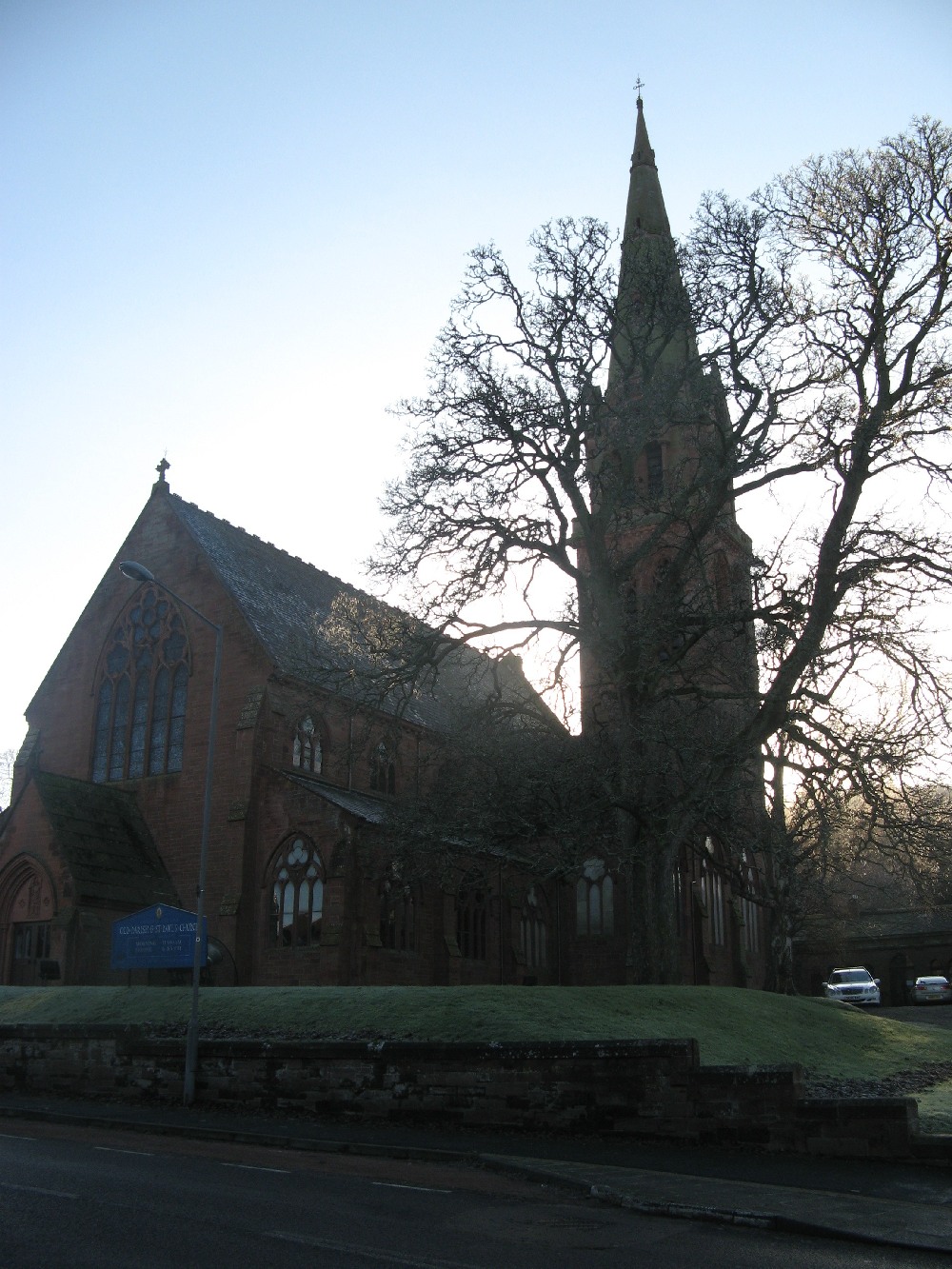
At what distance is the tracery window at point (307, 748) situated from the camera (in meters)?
33.3

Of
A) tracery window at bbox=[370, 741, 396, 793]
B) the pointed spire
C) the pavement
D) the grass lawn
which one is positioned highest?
the pointed spire

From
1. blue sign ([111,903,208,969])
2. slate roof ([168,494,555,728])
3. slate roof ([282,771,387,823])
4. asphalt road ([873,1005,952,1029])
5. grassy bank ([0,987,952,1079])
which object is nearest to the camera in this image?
grassy bank ([0,987,952,1079])

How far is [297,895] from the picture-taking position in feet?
97.2

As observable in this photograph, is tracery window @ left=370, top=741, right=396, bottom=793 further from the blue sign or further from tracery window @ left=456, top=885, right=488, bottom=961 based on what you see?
the blue sign

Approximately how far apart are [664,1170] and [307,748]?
2217cm

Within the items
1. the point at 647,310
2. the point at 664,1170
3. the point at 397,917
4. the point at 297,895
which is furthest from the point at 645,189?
the point at 664,1170

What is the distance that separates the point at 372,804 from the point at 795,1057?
16321 mm

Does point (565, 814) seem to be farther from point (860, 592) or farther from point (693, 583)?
point (693, 583)

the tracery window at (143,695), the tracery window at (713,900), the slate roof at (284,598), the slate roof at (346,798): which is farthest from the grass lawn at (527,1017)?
the tracery window at (713,900)

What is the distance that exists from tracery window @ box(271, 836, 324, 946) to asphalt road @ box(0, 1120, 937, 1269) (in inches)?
623

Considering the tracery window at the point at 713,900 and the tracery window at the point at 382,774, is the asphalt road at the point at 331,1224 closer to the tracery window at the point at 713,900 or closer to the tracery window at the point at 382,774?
the tracery window at the point at 382,774

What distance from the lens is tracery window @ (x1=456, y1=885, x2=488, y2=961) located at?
34094 millimetres

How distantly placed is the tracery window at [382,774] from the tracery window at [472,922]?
475 centimetres

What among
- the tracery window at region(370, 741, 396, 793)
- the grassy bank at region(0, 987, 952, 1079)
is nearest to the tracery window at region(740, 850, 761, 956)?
the tracery window at region(370, 741, 396, 793)
